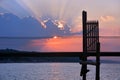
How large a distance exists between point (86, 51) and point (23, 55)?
994 cm

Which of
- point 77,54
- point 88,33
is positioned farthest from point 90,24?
point 77,54

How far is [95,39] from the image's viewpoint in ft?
79.2

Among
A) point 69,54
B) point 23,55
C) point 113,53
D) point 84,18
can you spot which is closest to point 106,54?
point 113,53

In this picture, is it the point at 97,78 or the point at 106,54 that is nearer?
the point at 97,78

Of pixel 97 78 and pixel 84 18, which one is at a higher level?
pixel 84 18

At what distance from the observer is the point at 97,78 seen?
24688 millimetres

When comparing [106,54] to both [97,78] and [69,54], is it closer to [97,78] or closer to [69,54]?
[69,54]

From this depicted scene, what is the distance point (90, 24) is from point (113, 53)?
892 cm

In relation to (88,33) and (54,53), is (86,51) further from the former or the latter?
(54,53)

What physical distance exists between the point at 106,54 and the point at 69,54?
269cm

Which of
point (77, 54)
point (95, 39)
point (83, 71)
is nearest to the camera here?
point (95, 39)

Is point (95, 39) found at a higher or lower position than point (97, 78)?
higher

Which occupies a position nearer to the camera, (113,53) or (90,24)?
(90,24)

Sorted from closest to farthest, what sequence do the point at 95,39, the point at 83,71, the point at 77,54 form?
the point at 95,39 → the point at 83,71 → the point at 77,54
